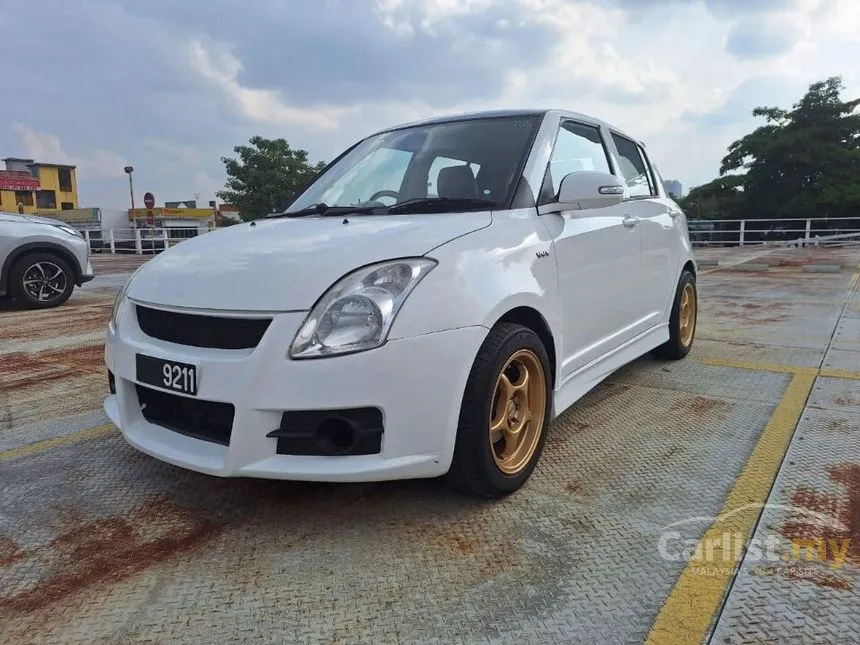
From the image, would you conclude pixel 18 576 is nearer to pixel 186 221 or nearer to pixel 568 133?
pixel 568 133

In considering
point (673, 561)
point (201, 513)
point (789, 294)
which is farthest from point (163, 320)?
point (789, 294)

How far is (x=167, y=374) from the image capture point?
2164mm

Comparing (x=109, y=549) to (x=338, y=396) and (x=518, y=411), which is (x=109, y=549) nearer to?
(x=338, y=396)

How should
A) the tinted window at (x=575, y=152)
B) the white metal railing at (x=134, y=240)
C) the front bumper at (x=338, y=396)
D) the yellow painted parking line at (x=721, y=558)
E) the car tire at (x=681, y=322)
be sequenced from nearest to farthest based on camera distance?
the yellow painted parking line at (x=721, y=558) < the front bumper at (x=338, y=396) < the tinted window at (x=575, y=152) < the car tire at (x=681, y=322) < the white metal railing at (x=134, y=240)

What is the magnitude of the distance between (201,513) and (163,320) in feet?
2.37

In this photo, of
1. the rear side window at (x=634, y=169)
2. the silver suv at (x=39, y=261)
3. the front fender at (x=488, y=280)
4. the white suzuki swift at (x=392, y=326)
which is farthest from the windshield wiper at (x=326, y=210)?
the silver suv at (x=39, y=261)

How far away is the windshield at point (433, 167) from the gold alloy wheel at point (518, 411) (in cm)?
69

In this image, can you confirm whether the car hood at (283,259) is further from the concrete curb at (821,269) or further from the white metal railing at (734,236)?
the white metal railing at (734,236)

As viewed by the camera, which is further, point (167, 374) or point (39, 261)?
point (39, 261)

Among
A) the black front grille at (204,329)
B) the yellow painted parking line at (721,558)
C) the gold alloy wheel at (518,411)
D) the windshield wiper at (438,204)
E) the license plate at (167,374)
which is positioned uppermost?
the windshield wiper at (438,204)

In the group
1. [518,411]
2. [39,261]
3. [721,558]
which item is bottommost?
[721,558]

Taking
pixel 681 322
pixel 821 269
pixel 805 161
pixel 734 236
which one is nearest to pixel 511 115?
pixel 681 322

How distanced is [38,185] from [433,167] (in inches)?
2525

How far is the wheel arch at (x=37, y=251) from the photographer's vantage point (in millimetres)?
7078
